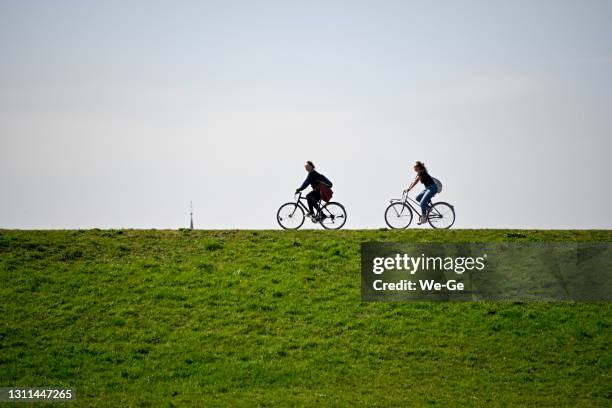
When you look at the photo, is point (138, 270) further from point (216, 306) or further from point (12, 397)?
point (12, 397)

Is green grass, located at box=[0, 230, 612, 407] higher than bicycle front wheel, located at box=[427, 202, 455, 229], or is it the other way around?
bicycle front wheel, located at box=[427, 202, 455, 229]

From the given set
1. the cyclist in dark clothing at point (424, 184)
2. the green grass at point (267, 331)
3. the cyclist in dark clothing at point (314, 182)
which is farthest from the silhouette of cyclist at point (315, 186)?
the cyclist in dark clothing at point (424, 184)

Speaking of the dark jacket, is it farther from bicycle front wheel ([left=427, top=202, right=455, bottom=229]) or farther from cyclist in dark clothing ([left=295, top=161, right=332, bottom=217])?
bicycle front wheel ([left=427, top=202, right=455, bottom=229])

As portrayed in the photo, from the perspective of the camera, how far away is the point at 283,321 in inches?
1001

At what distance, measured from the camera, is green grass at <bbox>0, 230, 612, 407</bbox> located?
21391 mm

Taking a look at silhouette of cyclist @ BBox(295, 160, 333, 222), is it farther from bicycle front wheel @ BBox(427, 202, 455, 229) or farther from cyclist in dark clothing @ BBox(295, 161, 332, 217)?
bicycle front wheel @ BBox(427, 202, 455, 229)

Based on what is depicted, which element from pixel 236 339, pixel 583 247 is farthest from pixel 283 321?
pixel 583 247

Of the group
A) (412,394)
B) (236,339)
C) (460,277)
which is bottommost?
(412,394)

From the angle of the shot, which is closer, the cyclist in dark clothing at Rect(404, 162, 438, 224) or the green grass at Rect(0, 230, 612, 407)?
the green grass at Rect(0, 230, 612, 407)

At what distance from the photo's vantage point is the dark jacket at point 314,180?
3072 cm

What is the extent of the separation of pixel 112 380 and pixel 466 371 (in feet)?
32.4

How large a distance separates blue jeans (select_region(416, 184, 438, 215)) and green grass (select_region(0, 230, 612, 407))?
127 centimetres

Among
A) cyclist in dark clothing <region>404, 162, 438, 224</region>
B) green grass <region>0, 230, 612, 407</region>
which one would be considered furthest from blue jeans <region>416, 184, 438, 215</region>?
green grass <region>0, 230, 612, 407</region>

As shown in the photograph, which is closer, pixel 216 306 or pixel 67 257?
pixel 216 306
